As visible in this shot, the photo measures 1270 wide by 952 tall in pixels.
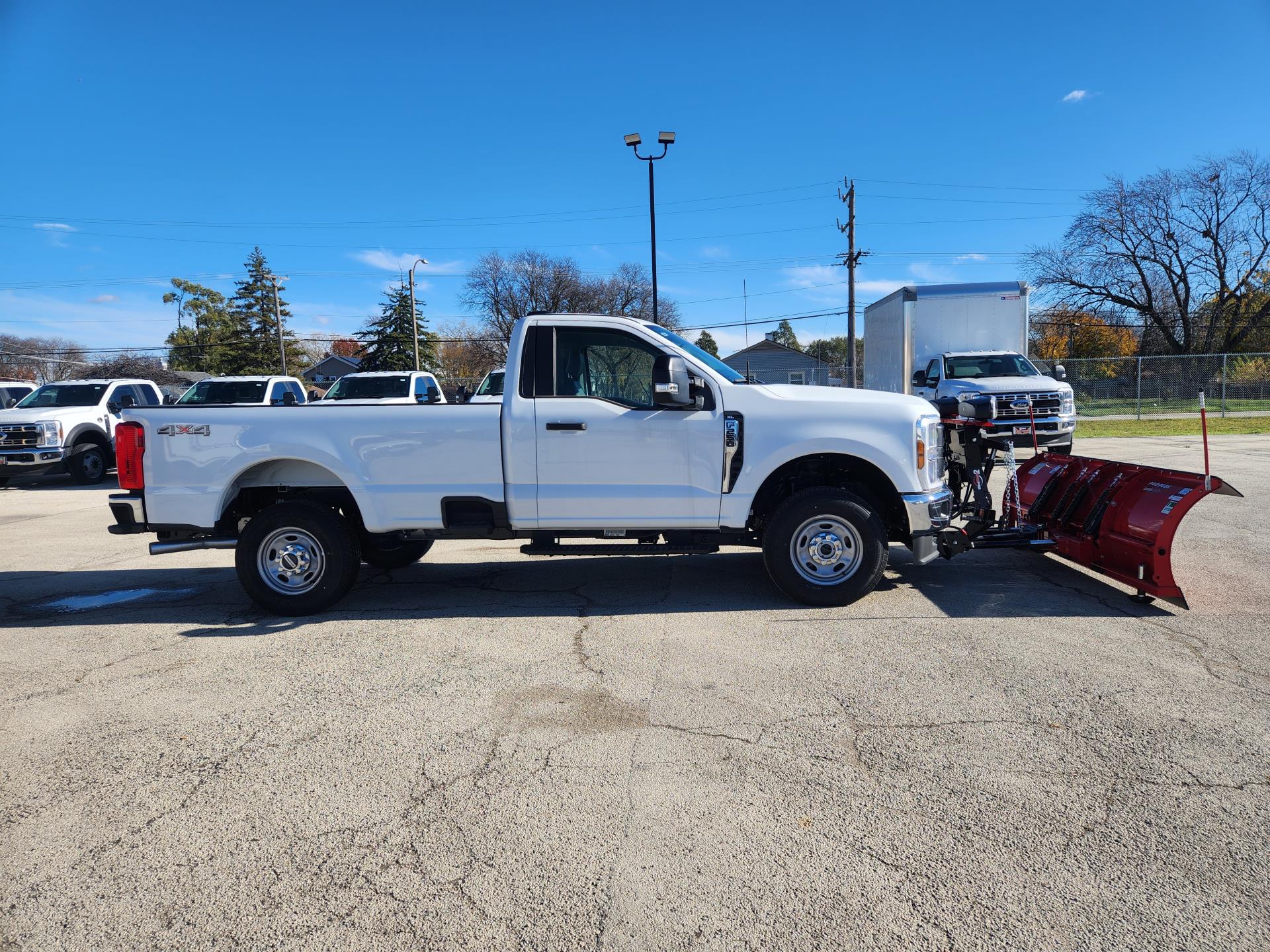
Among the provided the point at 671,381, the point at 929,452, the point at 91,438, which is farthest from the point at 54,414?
the point at 929,452

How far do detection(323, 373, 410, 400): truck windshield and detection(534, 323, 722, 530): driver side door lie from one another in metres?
12.3

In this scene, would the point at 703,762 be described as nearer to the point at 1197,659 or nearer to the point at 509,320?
the point at 1197,659

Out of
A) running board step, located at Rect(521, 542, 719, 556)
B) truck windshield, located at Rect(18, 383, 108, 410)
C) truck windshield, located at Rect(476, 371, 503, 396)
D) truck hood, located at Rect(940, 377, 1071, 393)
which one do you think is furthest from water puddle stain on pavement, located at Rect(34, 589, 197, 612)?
truck hood, located at Rect(940, 377, 1071, 393)

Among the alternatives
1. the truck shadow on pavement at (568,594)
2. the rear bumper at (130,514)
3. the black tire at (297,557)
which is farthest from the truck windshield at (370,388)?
the black tire at (297,557)

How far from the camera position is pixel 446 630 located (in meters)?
5.75

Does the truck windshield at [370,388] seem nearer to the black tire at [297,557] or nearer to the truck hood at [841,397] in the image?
the black tire at [297,557]

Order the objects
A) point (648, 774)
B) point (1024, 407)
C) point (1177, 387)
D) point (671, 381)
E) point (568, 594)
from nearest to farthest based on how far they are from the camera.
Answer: point (648, 774), point (671, 381), point (568, 594), point (1024, 407), point (1177, 387)

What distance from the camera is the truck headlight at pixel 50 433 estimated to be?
51.4 feet

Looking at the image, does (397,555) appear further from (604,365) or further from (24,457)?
(24,457)

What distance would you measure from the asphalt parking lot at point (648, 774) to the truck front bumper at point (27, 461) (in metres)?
11.5

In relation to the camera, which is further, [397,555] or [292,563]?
[397,555]

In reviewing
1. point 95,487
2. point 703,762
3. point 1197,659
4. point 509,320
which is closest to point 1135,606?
point 1197,659

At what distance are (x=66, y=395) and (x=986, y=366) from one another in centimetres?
1945

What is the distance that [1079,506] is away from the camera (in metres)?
6.78
